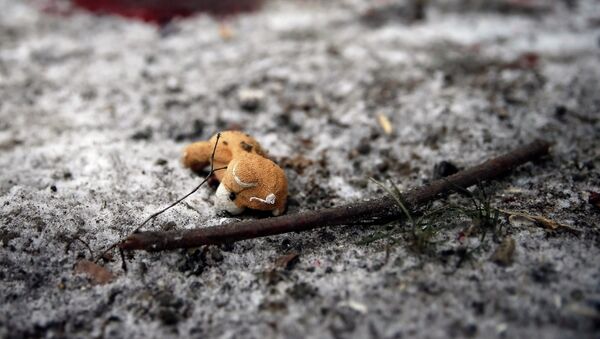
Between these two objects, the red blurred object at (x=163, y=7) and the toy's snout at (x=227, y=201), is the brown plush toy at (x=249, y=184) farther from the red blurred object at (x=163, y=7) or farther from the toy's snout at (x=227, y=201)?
the red blurred object at (x=163, y=7)

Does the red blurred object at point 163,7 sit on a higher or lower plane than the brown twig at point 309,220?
higher

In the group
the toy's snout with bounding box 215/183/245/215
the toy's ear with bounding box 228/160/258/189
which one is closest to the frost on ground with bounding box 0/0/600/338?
the toy's snout with bounding box 215/183/245/215

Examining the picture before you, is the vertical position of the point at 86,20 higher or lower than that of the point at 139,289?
higher

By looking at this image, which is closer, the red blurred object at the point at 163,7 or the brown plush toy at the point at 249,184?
the brown plush toy at the point at 249,184

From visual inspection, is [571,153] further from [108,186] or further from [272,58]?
[108,186]

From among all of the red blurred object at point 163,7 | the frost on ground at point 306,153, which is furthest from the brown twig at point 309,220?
the red blurred object at point 163,7

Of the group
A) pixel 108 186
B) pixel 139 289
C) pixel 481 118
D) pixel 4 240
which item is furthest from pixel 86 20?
pixel 481 118

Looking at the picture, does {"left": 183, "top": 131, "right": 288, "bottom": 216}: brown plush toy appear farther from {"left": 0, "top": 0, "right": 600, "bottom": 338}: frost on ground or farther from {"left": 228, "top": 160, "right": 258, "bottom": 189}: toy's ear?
{"left": 0, "top": 0, "right": 600, "bottom": 338}: frost on ground

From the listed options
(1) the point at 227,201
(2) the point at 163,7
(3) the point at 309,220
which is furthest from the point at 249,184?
(2) the point at 163,7
